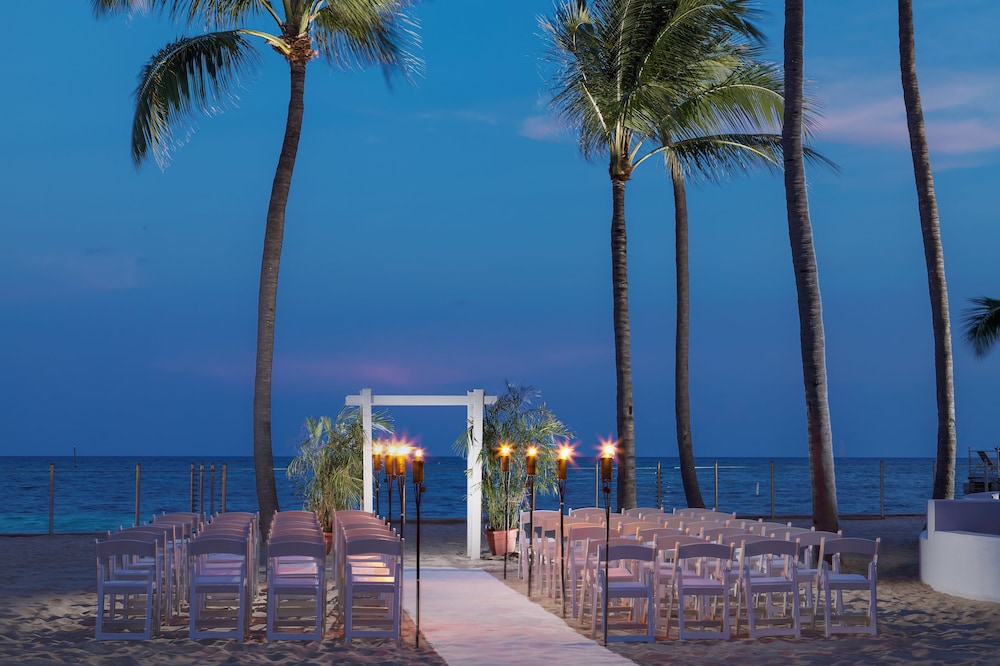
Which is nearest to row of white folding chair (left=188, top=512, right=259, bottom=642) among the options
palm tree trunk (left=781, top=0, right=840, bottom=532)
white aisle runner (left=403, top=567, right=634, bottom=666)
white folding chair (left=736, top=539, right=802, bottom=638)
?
white aisle runner (left=403, top=567, right=634, bottom=666)

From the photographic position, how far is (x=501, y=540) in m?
17.1

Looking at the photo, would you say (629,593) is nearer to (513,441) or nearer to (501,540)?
(501,540)

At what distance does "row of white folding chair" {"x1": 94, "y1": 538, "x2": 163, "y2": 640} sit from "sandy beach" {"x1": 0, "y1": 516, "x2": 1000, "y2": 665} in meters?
0.14

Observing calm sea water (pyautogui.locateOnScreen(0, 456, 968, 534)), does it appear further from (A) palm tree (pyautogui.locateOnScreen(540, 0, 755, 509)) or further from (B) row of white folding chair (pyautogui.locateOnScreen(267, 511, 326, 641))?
(B) row of white folding chair (pyautogui.locateOnScreen(267, 511, 326, 641))

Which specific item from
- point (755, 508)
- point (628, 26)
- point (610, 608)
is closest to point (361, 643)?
point (610, 608)

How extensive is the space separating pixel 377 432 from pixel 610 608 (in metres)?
7.84

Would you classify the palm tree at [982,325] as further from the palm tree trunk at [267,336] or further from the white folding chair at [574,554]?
the white folding chair at [574,554]

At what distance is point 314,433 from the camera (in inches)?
744

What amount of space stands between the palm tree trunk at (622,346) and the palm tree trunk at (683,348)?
1.93m

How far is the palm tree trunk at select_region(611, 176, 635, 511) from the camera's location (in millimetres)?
18953

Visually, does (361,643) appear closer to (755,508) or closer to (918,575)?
(918,575)

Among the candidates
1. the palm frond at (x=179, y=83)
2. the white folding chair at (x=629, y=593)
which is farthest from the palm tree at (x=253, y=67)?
the white folding chair at (x=629, y=593)

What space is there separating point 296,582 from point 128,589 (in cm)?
128

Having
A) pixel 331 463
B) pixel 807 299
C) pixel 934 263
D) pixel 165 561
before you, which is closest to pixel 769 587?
pixel 165 561
